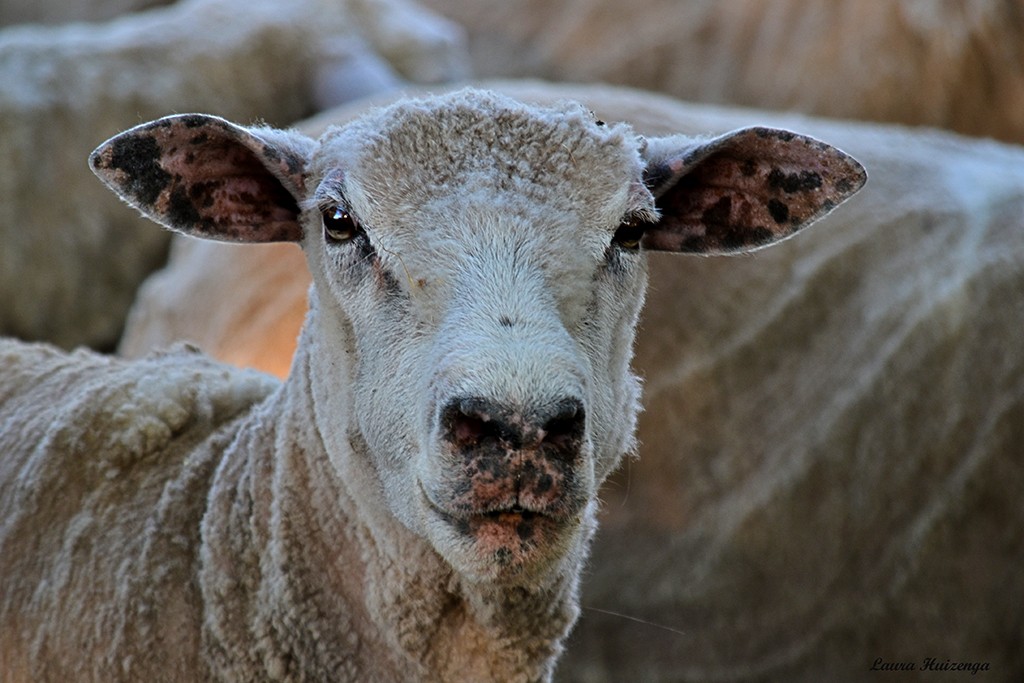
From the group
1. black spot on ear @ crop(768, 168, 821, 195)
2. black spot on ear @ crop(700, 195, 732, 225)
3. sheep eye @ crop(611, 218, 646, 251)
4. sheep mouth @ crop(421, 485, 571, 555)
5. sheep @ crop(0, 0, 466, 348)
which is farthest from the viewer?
sheep @ crop(0, 0, 466, 348)

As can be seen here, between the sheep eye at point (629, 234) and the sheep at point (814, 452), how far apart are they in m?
2.24

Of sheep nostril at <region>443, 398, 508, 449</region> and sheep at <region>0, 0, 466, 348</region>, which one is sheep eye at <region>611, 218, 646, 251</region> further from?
sheep at <region>0, 0, 466, 348</region>

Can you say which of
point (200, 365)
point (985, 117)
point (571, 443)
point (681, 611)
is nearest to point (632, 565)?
point (681, 611)

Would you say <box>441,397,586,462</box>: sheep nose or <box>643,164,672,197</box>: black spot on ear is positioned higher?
<box>643,164,672,197</box>: black spot on ear

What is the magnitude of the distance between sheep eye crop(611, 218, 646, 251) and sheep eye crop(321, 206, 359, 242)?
53 centimetres

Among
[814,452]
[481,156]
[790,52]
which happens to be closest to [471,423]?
[481,156]

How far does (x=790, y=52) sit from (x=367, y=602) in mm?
7376

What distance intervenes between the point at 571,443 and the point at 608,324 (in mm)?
473

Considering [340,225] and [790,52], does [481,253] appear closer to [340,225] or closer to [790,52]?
[340,225]

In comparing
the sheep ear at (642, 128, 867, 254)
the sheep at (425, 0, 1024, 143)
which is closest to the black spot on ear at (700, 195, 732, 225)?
the sheep ear at (642, 128, 867, 254)

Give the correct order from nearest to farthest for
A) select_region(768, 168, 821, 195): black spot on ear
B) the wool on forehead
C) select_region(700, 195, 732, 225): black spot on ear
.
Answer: the wool on forehead < select_region(768, 168, 821, 195): black spot on ear < select_region(700, 195, 732, 225): black spot on ear

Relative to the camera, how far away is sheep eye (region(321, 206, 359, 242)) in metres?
2.62

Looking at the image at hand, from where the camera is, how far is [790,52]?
917 cm

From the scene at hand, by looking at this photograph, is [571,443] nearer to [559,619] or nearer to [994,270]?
[559,619]
